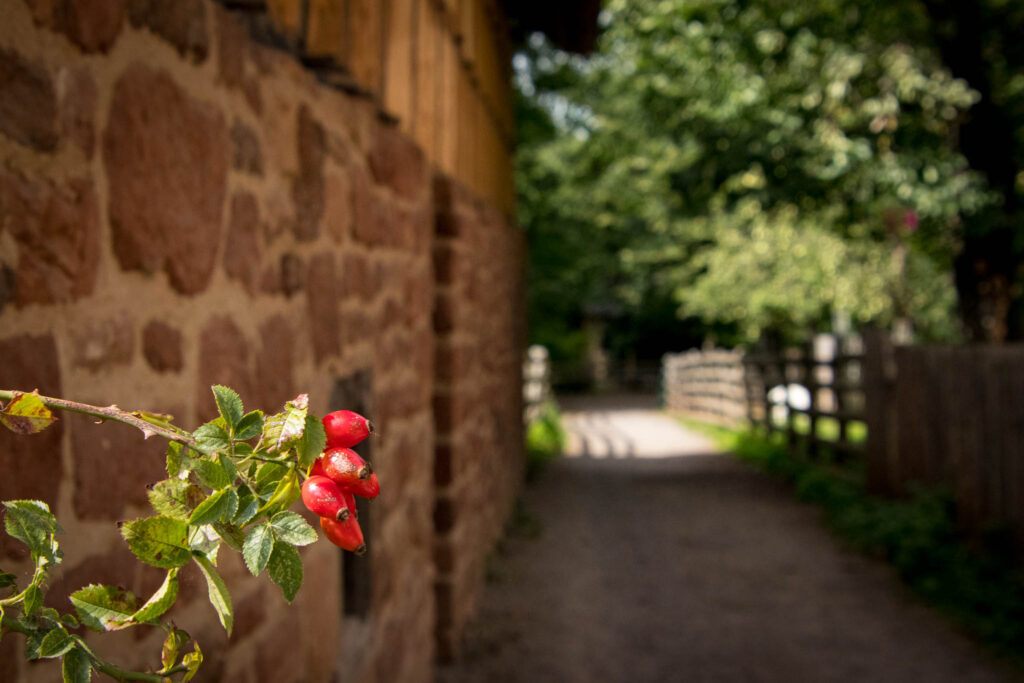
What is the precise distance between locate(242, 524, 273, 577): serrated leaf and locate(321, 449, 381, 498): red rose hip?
1.7 inches

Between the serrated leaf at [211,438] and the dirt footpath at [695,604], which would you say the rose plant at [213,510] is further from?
the dirt footpath at [695,604]

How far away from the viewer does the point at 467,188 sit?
4.86 metres

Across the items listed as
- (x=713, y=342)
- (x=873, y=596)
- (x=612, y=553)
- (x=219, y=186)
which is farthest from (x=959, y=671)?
(x=713, y=342)

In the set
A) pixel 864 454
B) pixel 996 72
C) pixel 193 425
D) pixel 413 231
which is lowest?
pixel 864 454

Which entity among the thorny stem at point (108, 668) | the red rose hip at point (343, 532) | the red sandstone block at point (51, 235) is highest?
the red sandstone block at point (51, 235)

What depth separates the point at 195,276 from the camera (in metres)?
1.57

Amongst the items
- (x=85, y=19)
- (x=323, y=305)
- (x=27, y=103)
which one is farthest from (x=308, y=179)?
Answer: (x=27, y=103)

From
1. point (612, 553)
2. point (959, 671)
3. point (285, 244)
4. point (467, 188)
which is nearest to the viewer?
point (285, 244)

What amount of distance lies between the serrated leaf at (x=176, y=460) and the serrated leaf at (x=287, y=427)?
0.04 m

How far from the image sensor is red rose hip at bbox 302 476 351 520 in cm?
46

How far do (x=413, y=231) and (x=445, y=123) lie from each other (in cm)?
98

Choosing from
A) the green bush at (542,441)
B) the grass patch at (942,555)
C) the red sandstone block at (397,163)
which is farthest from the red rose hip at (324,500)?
the green bush at (542,441)

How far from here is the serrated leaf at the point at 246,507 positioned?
0.49m

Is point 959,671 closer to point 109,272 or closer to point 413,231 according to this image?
point 413,231
